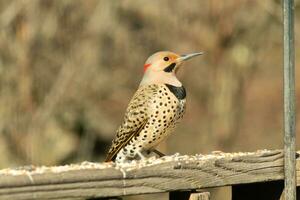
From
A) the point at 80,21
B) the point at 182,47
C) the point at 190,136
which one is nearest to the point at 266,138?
the point at 190,136

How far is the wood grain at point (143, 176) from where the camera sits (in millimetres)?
3598

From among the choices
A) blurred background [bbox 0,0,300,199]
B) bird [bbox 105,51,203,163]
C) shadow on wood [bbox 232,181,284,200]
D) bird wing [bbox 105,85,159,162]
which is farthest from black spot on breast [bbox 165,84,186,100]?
blurred background [bbox 0,0,300,199]

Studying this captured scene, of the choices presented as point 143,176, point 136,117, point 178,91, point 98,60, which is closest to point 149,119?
point 136,117

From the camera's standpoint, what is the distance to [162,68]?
6215 millimetres

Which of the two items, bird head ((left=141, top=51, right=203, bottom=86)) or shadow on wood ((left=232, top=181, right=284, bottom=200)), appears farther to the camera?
bird head ((left=141, top=51, right=203, bottom=86))

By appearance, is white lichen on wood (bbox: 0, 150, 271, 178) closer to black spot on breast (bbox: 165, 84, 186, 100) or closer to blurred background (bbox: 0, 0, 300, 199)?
black spot on breast (bbox: 165, 84, 186, 100)

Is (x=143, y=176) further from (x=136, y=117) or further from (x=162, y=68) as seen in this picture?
(x=162, y=68)

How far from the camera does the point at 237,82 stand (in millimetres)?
10422

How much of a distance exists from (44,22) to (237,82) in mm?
2487

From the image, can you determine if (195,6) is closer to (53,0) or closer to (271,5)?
(271,5)

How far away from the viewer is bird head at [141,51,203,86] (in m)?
6.19

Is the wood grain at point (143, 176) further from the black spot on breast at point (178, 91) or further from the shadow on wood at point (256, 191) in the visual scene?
the black spot on breast at point (178, 91)

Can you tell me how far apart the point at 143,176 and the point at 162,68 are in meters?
2.34

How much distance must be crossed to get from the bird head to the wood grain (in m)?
1.82
